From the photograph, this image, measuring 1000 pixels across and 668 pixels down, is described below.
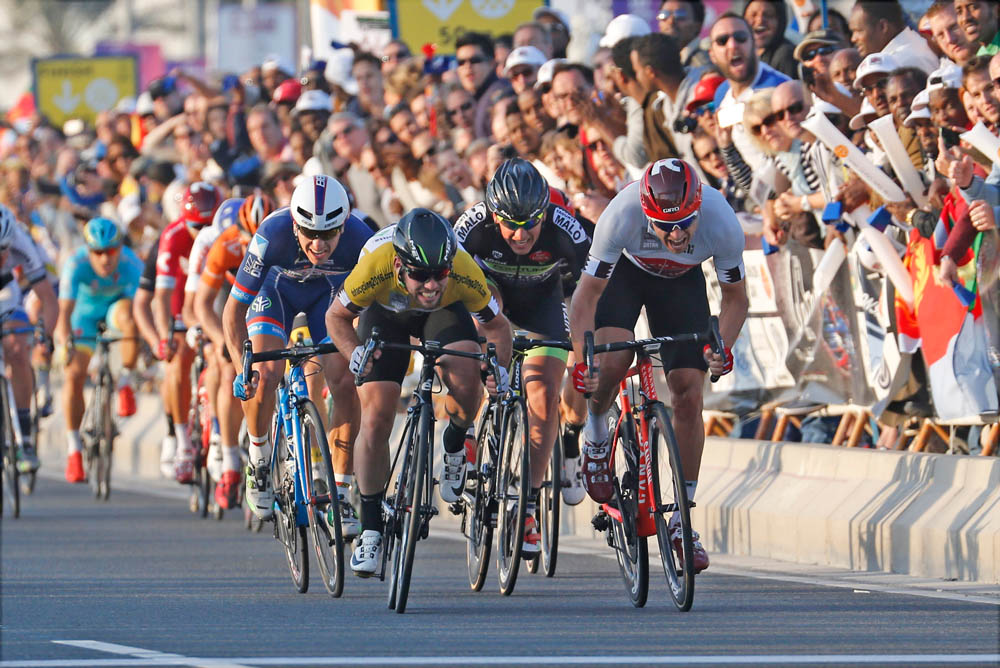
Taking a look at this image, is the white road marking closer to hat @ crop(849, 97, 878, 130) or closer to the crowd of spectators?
the crowd of spectators

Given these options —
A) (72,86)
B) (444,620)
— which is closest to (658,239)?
(444,620)

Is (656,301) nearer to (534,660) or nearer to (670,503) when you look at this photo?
(670,503)

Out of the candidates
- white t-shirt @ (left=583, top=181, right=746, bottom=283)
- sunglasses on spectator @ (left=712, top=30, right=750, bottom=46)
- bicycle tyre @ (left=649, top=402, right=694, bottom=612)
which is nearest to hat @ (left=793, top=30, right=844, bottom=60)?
sunglasses on spectator @ (left=712, top=30, right=750, bottom=46)

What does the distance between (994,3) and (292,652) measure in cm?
601

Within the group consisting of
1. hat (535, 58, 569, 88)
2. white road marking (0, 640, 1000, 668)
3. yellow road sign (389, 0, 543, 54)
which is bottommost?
white road marking (0, 640, 1000, 668)

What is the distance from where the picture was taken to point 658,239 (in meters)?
11.1

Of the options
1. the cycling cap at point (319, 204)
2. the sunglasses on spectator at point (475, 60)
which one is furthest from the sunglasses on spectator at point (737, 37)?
the sunglasses on spectator at point (475, 60)

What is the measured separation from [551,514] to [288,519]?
1352 mm

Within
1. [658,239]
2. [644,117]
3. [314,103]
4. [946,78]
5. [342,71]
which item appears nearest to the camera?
[658,239]

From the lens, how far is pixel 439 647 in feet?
29.9

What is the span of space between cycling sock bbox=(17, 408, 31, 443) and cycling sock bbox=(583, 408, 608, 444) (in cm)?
736

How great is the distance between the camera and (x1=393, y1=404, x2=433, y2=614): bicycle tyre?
34.3ft

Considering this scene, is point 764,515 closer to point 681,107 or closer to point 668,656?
point 681,107

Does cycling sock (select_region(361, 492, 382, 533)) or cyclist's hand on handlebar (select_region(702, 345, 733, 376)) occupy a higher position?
cyclist's hand on handlebar (select_region(702, 345, 733, 376))
